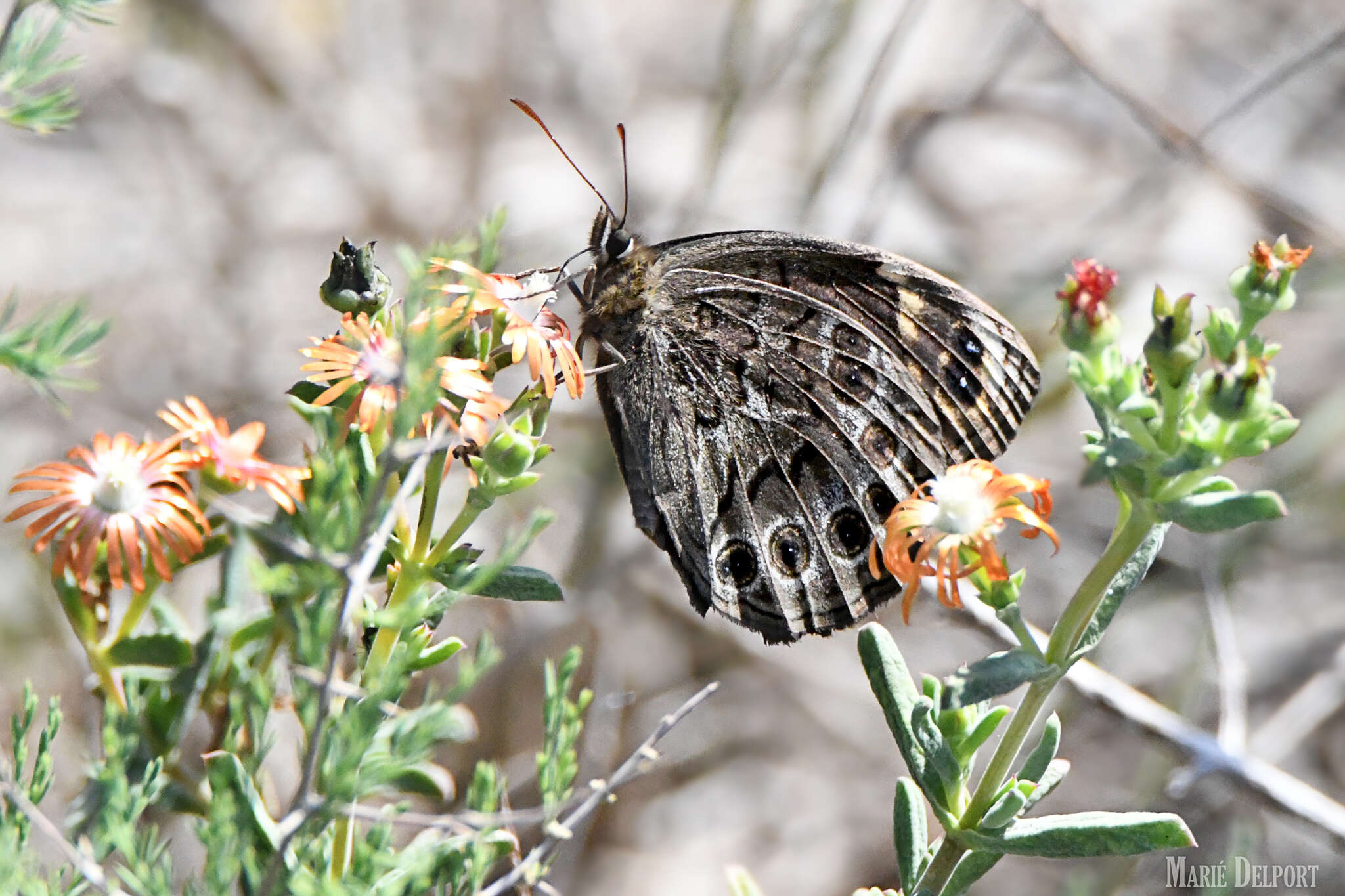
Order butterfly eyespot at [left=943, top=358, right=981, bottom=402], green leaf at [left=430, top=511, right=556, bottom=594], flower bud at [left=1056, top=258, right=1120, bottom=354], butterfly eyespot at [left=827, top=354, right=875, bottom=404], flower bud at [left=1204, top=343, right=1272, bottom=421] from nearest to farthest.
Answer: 1. green leaf at [left=430, top=511, right=556, bottom=594]
2. flower bud at [left=1204, top=343, right=1272, bottom=421]
3. flower bud at [left=1056, top=258, right=1120, bottom=354]
4. butterfly eyespot at [left=943, top=358, right=981, bottom=402]
5. butterfly eyespot at [left=827, top=354, right=875, bottom=404]

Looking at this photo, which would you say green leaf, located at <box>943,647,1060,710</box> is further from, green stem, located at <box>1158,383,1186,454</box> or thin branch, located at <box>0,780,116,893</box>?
thin branch, located at <box>0,780,116,893</box>

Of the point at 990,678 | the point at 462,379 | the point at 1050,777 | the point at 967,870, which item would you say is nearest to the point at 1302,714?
the point at 1050,777

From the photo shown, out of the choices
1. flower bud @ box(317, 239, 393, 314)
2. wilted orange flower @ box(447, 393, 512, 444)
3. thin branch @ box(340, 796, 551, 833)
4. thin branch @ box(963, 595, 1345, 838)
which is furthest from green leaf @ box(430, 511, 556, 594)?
thin branch @ box(963, 595, 1345, 838)

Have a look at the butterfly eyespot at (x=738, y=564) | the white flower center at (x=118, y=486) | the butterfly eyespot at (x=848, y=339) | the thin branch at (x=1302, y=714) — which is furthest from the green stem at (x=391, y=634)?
the thin branch at (x=1302, y=714)

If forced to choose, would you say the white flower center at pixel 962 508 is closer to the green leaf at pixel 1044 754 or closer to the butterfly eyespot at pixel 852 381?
the green leaf at pixel 1044 754

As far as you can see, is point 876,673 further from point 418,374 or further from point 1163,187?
point 1163,187

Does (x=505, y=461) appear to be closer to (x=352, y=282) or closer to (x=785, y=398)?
(x=352, y=282)

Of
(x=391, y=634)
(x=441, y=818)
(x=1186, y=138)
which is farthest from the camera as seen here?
(x=1186, y=138)
